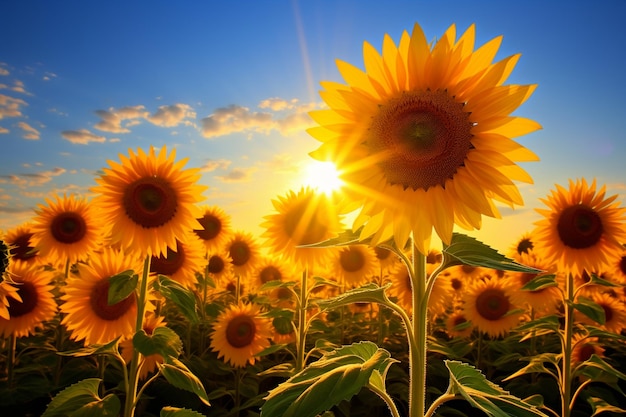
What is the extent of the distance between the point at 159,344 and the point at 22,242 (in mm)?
6047

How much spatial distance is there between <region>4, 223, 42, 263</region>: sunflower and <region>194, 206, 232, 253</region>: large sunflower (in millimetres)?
2648

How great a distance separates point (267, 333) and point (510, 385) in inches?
137

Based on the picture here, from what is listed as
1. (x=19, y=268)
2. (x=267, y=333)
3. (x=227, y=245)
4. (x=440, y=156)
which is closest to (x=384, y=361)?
(x=440, y=156)

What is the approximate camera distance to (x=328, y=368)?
196cm

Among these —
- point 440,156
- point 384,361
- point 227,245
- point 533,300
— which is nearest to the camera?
point 384,361

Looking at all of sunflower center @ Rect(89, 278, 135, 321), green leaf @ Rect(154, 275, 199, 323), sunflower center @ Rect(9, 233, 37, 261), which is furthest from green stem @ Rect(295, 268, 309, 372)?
sunflower center @ Rect(9, 233, 37, 261)

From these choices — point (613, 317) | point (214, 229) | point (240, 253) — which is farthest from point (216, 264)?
point (613, 317)

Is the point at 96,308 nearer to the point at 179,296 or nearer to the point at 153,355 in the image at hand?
the point at 153,355

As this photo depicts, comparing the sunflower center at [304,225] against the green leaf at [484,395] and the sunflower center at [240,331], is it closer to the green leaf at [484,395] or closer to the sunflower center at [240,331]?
the sunflower center at [240,331]

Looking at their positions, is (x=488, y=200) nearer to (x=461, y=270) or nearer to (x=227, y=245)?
(x=227, y=245)

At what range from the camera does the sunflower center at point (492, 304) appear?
8258 mm

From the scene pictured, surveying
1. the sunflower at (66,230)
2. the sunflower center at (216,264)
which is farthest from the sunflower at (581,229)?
the sunflower center at (216,264)

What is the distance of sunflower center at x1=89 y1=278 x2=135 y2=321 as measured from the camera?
5.14m

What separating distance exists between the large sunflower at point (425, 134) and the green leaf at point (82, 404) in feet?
7.92
